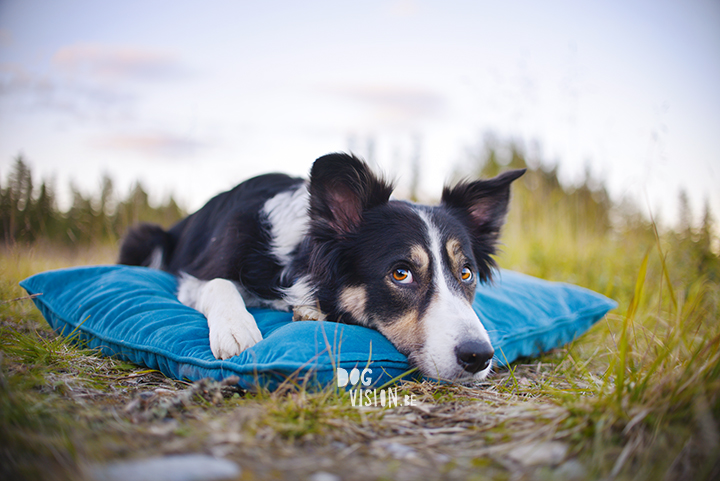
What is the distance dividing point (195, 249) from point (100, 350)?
1.38 meters

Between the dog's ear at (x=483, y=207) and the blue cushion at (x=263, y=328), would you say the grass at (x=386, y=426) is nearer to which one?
the blue cushion at (x=263, y=328)

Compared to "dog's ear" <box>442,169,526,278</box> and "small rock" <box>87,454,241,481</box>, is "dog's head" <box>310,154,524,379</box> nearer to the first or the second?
"dog's ear" <box>442,169,526,278</box>

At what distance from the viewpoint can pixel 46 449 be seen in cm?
130

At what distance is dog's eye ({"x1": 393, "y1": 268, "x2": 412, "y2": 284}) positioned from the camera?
8.74ft

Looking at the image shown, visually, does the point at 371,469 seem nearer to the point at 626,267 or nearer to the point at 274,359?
the point at 274,359

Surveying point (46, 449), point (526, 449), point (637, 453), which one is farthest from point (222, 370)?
point (637, 453)

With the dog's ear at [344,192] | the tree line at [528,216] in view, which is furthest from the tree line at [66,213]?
the dog's ear at [344,192]

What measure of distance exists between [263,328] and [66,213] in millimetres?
4719

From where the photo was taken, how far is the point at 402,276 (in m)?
2.68

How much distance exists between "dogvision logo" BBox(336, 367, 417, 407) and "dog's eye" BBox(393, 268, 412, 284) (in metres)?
0.64

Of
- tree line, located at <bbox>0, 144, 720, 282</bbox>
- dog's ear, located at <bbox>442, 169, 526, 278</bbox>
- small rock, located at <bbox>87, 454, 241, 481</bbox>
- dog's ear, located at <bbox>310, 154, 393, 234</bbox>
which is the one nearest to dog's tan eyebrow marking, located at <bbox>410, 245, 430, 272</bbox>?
dog's ear, located at <bbox>310, 154, 393, 234</bbox>

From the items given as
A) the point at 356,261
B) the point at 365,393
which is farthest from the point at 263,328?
the point at 365,393

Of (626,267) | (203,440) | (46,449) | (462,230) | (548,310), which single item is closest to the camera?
(46,449)

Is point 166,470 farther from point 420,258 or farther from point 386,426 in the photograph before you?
point 420,258
